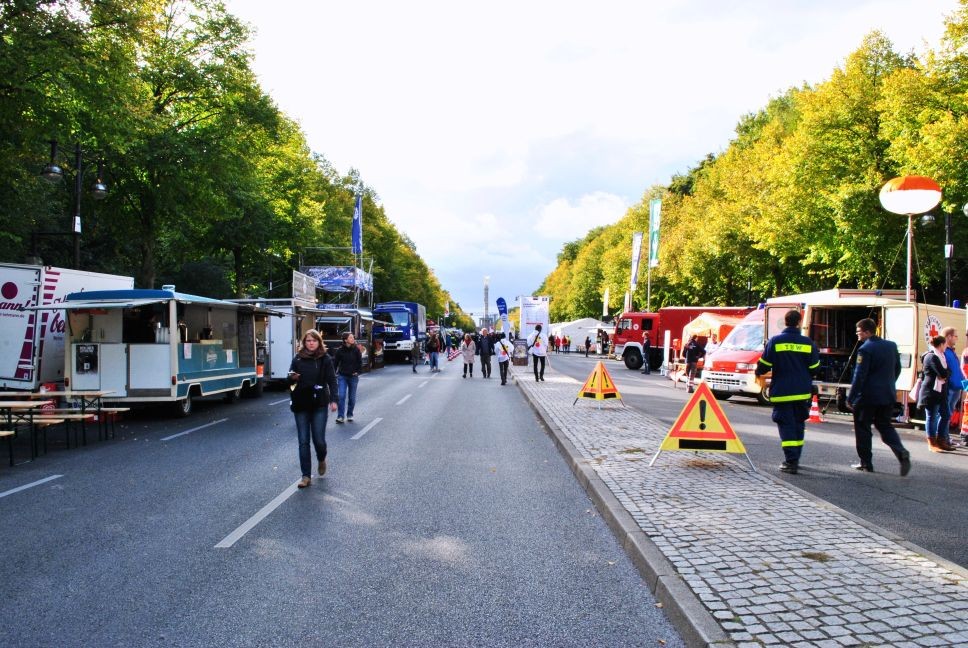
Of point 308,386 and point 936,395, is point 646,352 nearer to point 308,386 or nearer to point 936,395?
point 936,395

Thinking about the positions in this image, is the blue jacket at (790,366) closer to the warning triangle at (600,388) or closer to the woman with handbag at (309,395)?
the woman with handbag at (309,395)

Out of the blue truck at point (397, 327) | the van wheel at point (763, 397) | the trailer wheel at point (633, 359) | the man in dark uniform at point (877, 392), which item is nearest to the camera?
the man in dark uniform at point (877, 392)

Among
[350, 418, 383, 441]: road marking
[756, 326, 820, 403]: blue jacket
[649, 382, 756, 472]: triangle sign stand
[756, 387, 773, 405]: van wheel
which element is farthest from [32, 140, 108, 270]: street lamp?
[756, 387, 773, 405]: van wheel

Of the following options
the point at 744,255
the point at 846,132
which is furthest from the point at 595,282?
the point at 846,132

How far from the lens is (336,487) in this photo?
25.0 feet

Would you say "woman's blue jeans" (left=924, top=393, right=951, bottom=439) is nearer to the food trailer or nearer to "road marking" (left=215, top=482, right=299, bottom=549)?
"road marking" (left=215, top=482, right=299, bottom=549)

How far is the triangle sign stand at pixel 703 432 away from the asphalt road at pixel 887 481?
0.82 meters

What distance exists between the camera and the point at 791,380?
8.13m

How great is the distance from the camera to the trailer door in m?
14.6

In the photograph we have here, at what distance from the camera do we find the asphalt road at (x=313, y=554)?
3.92 meters

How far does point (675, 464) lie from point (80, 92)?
12989mm

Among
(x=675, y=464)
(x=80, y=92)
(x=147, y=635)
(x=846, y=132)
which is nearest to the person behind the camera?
(x=147, y=635)

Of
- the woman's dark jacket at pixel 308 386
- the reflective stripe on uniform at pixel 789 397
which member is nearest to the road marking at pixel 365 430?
the woman's dark jacket at pixel 308 386

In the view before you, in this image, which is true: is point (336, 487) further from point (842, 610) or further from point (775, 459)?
point (775, 459)
